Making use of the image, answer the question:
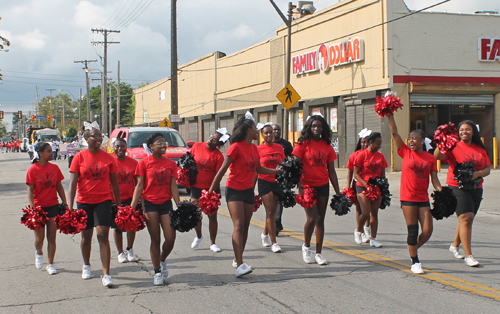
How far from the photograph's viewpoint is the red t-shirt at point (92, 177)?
6066 mm

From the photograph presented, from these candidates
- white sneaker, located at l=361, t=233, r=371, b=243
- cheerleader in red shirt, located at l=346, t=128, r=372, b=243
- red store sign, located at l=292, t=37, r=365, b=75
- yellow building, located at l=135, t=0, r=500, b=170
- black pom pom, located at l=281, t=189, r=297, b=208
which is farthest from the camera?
red store sign, located at l=292, t=37, r=365, b=75

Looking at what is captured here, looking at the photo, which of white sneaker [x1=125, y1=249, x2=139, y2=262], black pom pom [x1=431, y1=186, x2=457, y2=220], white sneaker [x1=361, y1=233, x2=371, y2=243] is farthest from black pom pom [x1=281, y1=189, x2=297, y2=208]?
white sneaker [x1=125, y1=249, x2=139, y2=262]

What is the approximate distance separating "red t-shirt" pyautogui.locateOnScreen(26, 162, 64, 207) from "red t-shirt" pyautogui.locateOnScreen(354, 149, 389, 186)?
14.0ft

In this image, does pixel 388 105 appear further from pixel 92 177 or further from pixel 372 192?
pixel 92 177

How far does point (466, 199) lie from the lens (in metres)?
6.62

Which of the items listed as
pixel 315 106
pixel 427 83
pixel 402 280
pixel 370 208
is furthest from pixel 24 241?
pixel 315 106

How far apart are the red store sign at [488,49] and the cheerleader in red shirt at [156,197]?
19.1 m

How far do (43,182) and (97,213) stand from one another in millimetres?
1153

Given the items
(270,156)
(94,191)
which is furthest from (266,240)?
(94,191)

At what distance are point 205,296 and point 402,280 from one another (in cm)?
224

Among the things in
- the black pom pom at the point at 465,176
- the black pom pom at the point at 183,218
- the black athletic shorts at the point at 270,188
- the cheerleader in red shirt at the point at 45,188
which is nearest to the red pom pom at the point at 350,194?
the black athletic shorts at the point at 270,188

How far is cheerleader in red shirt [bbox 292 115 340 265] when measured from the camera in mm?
6793

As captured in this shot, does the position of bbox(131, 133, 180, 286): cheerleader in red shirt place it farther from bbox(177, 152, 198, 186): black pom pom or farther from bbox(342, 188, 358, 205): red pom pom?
bbox(342, 188, 358, 205): red pom pom

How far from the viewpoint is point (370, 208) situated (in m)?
7.92
